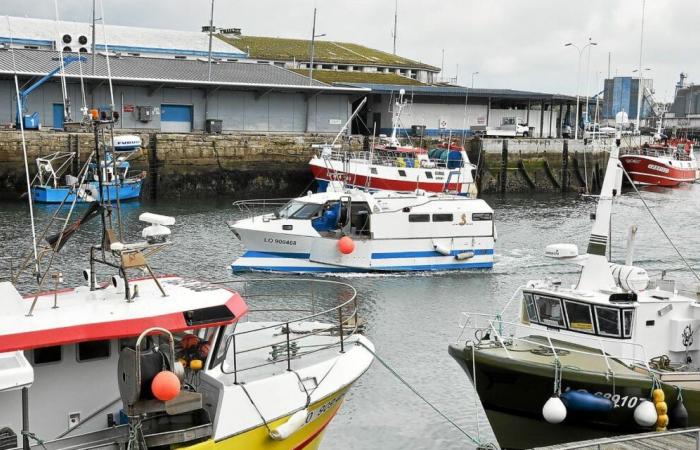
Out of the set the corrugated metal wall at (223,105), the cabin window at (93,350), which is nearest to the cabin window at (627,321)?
the cabin window at (93,350)

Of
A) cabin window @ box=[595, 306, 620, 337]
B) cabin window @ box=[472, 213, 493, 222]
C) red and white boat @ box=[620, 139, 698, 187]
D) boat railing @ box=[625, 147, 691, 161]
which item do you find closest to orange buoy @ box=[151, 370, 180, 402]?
cabin window @ box=[595, 306, 620, 337]

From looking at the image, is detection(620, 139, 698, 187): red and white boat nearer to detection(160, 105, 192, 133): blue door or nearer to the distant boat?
detection(160, 105, 192, 133): blue door

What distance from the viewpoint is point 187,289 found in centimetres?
1123

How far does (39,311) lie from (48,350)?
0.46 metres

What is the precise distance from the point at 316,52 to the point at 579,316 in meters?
62.0

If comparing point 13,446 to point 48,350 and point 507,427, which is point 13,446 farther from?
point 507,427

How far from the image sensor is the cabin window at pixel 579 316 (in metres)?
14.1

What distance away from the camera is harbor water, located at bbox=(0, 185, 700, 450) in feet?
50.1

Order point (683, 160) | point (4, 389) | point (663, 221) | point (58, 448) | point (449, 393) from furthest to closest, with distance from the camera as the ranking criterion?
point (683, 160), point (663, 221), point (449, 393), point (58, 448), point (4, 389)

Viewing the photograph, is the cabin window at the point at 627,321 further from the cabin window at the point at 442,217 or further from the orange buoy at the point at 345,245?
the cabin window at the point at 442,217

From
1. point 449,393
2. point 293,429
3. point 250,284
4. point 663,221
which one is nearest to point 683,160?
point 663,221

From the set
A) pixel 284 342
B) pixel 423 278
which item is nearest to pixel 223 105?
pixel 423 278

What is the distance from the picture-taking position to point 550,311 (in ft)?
47.7

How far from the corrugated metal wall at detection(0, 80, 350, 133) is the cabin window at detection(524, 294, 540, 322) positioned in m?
34.9
